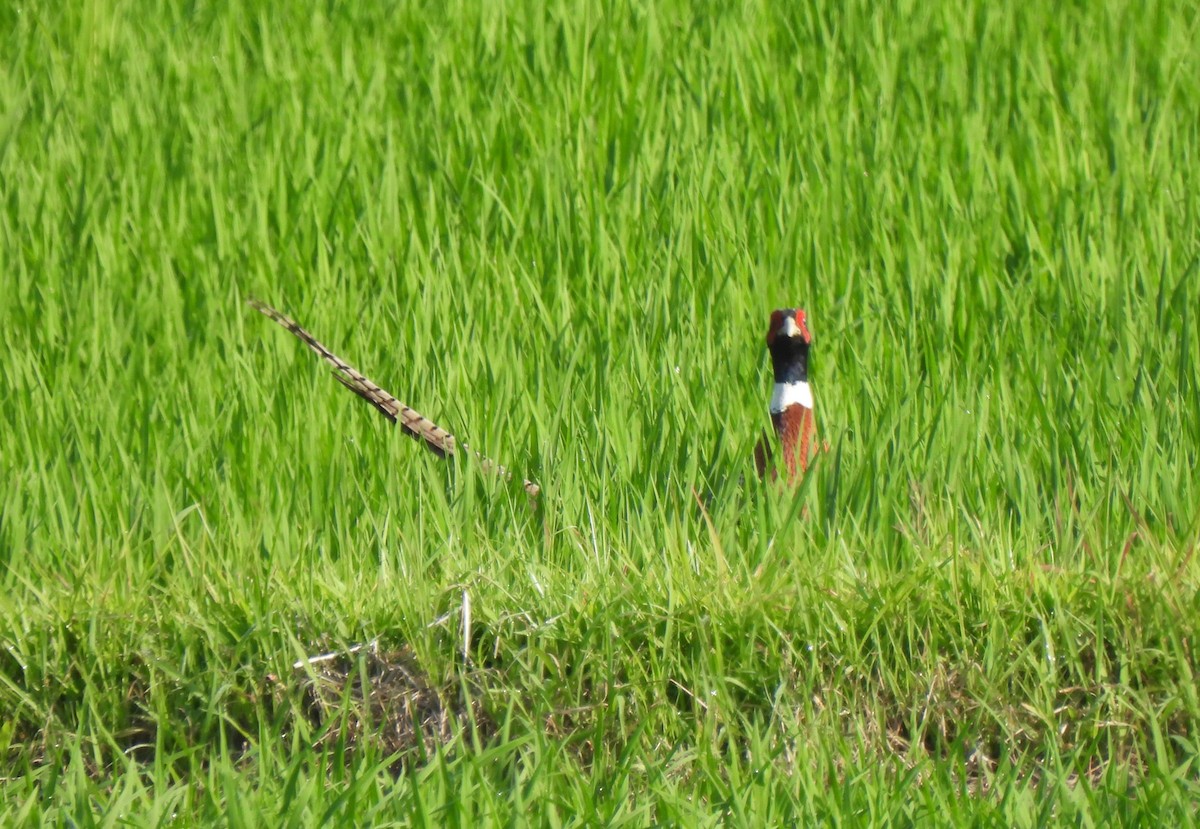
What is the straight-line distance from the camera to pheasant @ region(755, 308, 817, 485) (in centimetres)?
291

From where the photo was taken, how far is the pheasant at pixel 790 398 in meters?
2.91

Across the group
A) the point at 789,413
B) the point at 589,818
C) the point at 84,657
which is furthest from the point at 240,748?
the point at 789,413

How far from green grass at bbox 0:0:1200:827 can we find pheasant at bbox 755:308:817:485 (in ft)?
0.24

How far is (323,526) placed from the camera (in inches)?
115

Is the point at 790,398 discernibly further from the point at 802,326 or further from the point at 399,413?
the point at 399,413

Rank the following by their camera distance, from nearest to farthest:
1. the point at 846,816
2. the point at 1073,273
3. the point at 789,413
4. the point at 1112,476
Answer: the point at 846,816 < the point at 1112,476 < the point at 789,413 < the point at 1073,273

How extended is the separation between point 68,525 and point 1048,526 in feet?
6.50

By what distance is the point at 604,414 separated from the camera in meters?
3.06

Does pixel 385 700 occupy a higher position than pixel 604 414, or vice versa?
pixel 604 414

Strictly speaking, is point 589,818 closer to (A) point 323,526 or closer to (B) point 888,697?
(B) point 888,697

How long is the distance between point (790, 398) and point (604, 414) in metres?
0.40

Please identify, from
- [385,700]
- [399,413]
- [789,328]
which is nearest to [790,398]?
[789,328]

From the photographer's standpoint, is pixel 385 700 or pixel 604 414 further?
pixel 604 414

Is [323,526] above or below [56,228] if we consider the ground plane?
below
